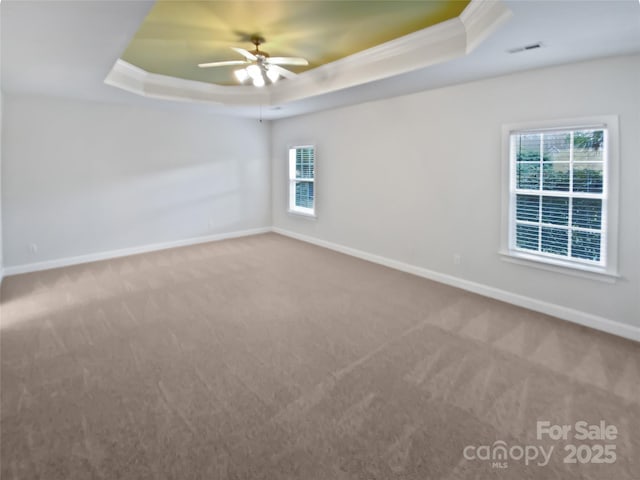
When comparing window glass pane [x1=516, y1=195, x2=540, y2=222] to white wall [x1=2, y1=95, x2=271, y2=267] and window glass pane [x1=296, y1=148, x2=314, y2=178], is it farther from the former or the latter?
white wall [x1=2, y1=95, x2=271, y2=267]

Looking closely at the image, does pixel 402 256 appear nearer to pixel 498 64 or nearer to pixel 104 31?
pixel 498 64

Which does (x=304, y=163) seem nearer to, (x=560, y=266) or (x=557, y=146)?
(x=557, y=146)

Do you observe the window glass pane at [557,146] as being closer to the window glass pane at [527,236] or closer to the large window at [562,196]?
the large window at [562,196]

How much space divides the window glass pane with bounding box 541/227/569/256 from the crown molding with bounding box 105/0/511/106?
2.00m

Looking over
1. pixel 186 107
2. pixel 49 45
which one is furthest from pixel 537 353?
pixel 186 107

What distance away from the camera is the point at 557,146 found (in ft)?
11.3

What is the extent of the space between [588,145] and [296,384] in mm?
3399

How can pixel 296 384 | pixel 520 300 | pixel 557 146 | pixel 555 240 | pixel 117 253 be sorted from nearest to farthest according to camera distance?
pixel 296 384
pixel 557 146
pixel 555 240
pixel 520 300
pixel 117 253

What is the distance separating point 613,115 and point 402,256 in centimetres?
280

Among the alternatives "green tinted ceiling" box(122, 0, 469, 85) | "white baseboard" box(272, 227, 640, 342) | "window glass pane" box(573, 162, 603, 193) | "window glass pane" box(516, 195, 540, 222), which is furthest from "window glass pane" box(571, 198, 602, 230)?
"green tinted ceiling" box(122, 0, 469, 85)

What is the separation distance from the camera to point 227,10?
Answer: 290cm

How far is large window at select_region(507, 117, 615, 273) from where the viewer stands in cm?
318

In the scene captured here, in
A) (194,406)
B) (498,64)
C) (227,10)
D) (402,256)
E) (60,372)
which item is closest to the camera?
(194,406)

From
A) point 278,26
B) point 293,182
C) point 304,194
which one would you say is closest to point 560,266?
point 278,26
